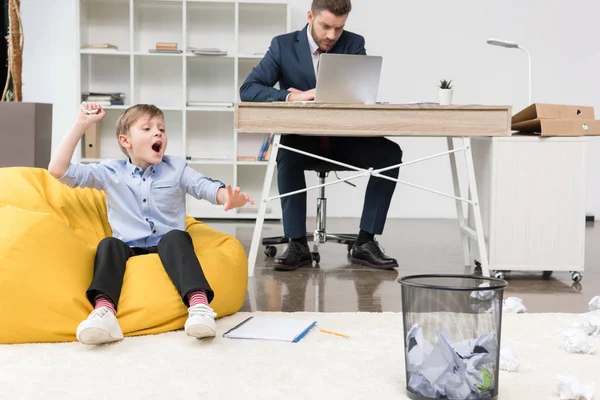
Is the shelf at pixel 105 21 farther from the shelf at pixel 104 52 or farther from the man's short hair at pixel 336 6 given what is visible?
the man's short hair at pixel 336 6

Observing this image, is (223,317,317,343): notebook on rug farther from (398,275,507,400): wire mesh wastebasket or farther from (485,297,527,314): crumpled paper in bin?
(485,297,527,314): crumpled paper in bin

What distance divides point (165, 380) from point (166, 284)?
19.7 inches

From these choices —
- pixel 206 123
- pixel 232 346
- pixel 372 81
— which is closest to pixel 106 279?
pixel 232 346

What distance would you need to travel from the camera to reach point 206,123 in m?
5.87

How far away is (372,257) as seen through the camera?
3492 mm

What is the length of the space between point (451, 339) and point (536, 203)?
1771 mm

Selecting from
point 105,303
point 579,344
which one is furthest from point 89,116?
point 579,344

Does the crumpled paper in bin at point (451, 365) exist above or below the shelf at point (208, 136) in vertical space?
below

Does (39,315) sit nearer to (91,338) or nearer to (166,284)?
Result: (91,338)

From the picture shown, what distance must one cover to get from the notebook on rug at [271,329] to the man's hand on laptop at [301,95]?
3.96 feet

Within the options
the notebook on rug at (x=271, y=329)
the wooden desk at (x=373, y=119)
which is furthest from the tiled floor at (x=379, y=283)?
the wooden desk at (x=373, y=119)

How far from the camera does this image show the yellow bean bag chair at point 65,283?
202 centimetres

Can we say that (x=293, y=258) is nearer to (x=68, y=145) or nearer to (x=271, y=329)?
(x=271, y=329)

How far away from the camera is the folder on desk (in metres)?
3.17
